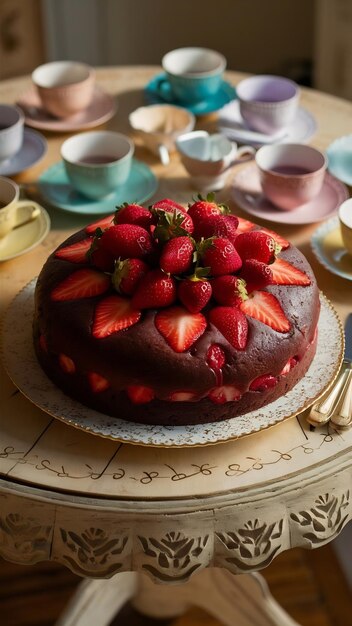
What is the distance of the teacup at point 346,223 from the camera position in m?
1.58

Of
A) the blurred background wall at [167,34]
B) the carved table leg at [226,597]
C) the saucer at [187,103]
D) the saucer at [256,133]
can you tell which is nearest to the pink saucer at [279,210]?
the saucer at [256,133]

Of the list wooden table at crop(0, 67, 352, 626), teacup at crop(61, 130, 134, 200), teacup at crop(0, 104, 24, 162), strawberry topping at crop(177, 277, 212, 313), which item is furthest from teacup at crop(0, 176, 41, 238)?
strawberry topping at crop(177, 277, 212, 313)

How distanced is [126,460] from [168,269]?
29 cm

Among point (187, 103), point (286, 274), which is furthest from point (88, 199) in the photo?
point (286, 274)

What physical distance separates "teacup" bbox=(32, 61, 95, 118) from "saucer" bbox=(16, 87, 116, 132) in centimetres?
2

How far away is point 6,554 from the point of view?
48.9 inches

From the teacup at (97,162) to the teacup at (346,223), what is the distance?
1.52ft

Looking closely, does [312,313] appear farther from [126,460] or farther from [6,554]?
[6,554]

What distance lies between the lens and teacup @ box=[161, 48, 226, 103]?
83.5 inches

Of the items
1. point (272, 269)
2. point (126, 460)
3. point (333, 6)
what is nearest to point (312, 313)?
point (272, 269)

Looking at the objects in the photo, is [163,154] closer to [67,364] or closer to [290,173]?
[290,173]

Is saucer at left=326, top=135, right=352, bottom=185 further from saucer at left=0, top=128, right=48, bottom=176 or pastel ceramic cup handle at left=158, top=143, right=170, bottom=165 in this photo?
saucer at left=0, top=128, right=48, bottom=176

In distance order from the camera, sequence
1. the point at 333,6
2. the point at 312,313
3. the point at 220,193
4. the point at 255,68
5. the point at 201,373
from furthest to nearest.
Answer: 1. the point at 255,68
2. the point at 333,6
3. the point at 220,193
4. the point at 312,313
5. the point at 201,373

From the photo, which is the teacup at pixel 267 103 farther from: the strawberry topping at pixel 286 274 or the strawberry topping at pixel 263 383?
the strawberry topping at pixel 263 383
